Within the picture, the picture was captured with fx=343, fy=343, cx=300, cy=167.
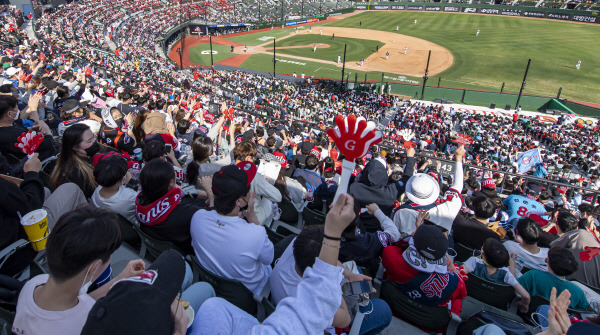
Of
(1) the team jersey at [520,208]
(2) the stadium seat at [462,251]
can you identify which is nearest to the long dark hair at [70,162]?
(2) the stadium seat at [462,251]

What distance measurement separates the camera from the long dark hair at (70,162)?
160 inches

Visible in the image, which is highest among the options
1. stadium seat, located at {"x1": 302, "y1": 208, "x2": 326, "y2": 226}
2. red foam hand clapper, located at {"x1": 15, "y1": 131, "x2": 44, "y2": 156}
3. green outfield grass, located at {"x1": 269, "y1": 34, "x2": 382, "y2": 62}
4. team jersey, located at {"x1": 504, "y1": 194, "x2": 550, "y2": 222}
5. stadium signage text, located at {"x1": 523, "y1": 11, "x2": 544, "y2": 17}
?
stadium signage text, located at {"x1": 523, "y1": 11, "x2": 544, "y2": 17}

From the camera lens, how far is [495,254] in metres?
3.73

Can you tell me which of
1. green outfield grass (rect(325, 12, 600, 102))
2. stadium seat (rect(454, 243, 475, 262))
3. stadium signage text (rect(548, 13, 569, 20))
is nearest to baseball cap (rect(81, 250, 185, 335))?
stadium seat (rect(454, 243, 475, 262))

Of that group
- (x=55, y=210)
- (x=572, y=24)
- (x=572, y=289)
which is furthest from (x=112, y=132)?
(x=572, y=24)

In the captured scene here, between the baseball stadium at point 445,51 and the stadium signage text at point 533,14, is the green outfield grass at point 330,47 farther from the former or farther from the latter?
the stadium signage text at point 533,14

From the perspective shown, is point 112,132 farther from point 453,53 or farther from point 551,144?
point 453,53

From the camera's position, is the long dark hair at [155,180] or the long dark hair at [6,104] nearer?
the long dark hair at [155,180]

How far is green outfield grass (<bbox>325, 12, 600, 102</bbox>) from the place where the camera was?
34.2 meters

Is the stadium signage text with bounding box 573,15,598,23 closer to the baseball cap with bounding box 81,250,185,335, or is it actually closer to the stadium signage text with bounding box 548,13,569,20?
the stadium signage text with bounding box 548,13,569,20

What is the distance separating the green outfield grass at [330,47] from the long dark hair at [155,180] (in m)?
41.0

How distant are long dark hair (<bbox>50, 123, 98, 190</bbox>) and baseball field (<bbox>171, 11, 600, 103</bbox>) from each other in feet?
105

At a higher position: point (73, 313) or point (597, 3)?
point (597, 3)

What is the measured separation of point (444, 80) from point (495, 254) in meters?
35.7
